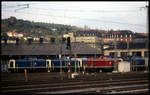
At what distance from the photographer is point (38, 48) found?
5684cm

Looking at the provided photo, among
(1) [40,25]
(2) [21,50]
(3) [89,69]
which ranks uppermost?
(1) [40,25]

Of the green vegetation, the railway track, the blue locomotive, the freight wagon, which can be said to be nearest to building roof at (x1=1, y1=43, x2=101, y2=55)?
the blue locomotive

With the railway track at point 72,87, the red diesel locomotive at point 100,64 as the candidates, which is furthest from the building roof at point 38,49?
the railway track at point 72,87

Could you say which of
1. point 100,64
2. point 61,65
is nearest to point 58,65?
point 61,65

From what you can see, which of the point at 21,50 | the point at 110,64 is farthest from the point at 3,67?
the point at 110,64

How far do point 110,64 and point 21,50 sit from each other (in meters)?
20.5

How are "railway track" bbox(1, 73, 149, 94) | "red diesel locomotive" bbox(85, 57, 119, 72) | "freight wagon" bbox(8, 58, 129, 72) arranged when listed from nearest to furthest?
"railway track" bbox(1, 73, 149, 94) → "freight wagon" bbox(8, 58, 129, 72) → "red diesel locomotive" bbox(85, 57, 119, 72)

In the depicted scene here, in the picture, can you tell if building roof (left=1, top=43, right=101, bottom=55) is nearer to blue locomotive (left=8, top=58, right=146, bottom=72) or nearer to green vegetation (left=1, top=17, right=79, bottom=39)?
blue locomotive (left=8, top=58, right=146, bottom=72)

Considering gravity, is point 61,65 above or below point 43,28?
below

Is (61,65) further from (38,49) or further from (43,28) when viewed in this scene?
(43,28)

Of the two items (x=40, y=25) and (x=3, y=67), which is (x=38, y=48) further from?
(x=40, y=25)

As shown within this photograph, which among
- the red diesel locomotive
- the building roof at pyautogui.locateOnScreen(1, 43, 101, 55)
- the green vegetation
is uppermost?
the green vegetation

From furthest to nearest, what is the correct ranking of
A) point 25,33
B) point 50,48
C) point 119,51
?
1. point 25,33
2. point 119,51
3. point 50,48

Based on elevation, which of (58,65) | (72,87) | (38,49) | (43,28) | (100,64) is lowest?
(100,64)
